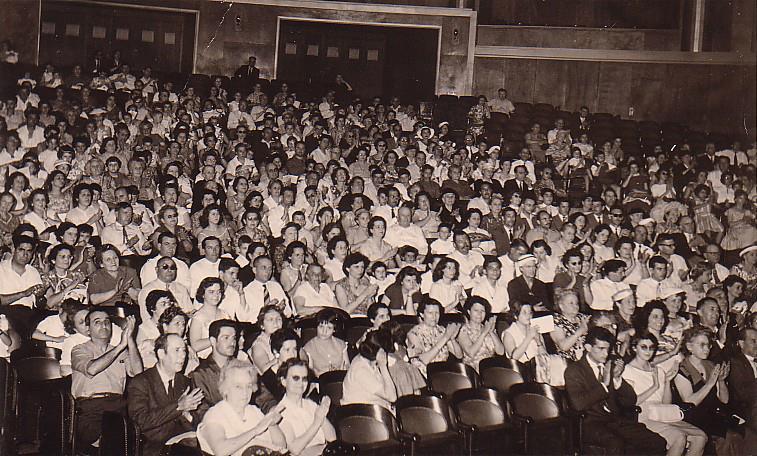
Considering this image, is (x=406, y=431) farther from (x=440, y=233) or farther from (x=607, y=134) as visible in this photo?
(x=607, y=134)

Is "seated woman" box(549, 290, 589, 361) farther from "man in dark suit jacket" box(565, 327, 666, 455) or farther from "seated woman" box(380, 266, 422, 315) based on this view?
"seated woman" box(380, 266, 422, 315)

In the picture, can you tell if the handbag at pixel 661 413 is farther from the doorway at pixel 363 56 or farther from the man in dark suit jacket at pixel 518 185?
the doorway at pixel 363 56

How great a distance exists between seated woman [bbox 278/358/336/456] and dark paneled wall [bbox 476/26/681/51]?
560 inches

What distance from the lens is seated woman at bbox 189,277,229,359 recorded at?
5.52 m

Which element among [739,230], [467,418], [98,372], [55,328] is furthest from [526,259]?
[55,328]

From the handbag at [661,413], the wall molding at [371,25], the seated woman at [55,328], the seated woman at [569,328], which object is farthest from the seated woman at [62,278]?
the wall molding at [371,25]

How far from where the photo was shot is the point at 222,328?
15.5ft

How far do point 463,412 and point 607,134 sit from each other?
10.1 m

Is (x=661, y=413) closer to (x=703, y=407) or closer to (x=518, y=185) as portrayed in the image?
(x=703, y=407)

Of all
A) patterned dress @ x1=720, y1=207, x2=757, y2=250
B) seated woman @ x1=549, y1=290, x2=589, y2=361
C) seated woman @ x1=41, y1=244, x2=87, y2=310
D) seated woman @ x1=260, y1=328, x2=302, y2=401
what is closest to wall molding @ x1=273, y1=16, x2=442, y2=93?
patterned dress @ x1=720, y1=207, x2=757, y2=250

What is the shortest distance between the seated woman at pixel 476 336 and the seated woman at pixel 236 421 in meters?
2.22

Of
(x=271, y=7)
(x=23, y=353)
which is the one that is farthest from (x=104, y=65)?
(x=23, y=353)

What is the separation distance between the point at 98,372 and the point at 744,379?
4.83 meters

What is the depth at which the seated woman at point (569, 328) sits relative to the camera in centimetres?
589
